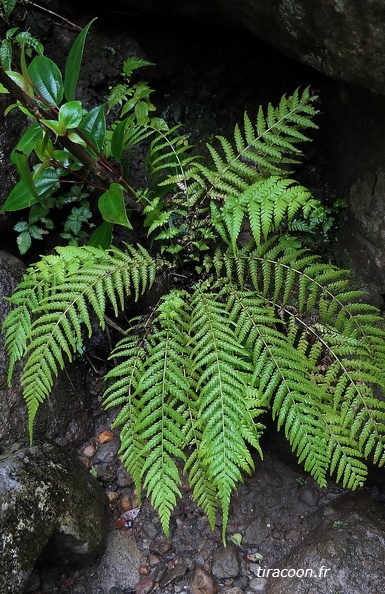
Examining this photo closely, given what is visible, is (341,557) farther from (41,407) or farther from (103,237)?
(103,237)

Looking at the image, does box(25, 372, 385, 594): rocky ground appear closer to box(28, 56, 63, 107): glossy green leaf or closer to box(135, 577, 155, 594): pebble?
box(135, 577, 155, 594): pebble

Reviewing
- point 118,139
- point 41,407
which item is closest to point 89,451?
point 41,407

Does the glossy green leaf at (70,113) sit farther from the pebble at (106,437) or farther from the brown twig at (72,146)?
the pebble at (106,437)

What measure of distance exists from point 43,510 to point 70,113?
2015 mm

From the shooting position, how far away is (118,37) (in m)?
3.56

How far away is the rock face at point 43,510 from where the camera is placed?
251 cm

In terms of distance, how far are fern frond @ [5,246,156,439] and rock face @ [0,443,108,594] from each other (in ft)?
1.10

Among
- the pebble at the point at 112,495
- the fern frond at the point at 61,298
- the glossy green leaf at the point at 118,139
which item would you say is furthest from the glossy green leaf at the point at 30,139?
the pebble at the point at 112,495

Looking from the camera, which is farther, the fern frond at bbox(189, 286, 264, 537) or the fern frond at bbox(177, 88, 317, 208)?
the fern frond at bbox(177, 88, 317, 208)

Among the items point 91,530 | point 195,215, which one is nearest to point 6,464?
point 91,530

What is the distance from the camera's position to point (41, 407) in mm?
3082

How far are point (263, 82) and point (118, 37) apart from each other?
3.53ft

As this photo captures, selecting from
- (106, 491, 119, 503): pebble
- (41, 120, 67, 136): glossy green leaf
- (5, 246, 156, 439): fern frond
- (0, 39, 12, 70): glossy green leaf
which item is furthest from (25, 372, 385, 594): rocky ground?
(0, 39, 12, 70): glossy green leaf

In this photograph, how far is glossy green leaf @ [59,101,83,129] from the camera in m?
2.37
